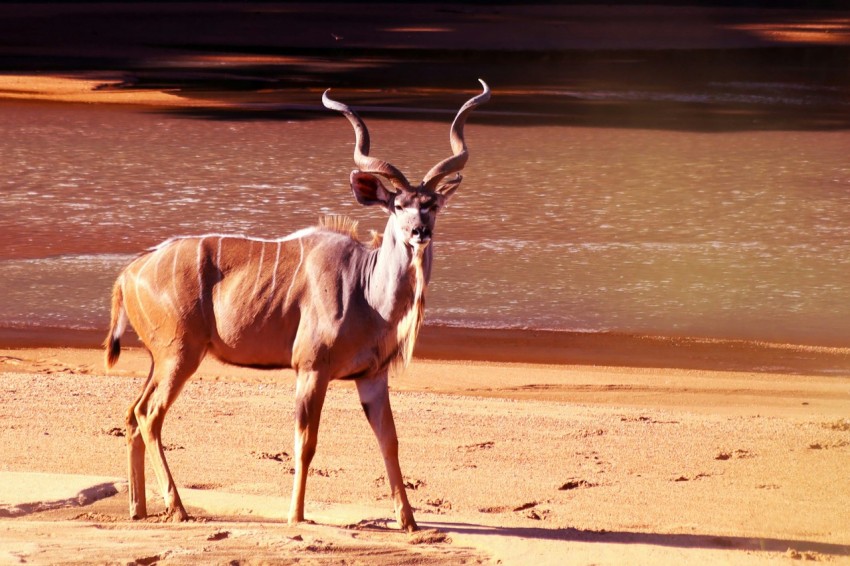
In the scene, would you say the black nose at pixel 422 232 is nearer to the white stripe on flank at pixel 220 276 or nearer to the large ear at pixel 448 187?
the large ear at pixel 448 187

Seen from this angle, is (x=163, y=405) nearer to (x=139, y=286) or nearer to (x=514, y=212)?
(x=139, y=286)

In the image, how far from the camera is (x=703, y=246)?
15008 millimetres

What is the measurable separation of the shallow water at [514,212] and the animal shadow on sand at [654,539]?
4855mm

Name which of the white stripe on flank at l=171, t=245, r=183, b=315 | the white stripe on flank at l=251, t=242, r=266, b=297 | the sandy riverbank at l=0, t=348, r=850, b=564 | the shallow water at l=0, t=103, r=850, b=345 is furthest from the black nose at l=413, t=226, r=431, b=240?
the shallow water at l=0, t=103, r=850, b=345

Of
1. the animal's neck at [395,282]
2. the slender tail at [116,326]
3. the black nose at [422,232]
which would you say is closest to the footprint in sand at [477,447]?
the animal's neck at [395,282]

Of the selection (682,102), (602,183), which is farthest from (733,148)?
(682,102)

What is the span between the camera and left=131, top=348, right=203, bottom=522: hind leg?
7121 millimetres

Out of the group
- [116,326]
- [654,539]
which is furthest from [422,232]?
[654,539]

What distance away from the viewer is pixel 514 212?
1644 cm

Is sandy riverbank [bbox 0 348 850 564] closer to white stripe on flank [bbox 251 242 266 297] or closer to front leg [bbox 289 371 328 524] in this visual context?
front leg [bbox 289 371 328 524]

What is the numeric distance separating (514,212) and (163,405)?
31.7ft

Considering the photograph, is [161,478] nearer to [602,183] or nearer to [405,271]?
[405,271]

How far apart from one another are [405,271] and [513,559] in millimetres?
1388

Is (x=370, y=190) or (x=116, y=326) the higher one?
(x=370, y=190)
